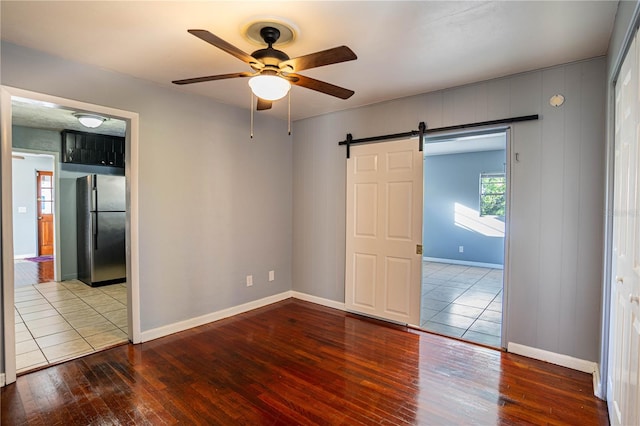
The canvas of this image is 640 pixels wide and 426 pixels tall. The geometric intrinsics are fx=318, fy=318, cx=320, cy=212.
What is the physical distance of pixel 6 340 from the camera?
2348 mm

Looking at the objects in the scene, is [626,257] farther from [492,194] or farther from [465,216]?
[465,216]

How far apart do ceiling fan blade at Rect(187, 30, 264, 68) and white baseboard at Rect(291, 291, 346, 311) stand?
311 centimetres

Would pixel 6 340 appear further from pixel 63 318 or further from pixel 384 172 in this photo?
pixel 384 172

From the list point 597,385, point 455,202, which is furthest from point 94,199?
point 455,202

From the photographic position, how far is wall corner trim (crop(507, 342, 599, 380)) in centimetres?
257

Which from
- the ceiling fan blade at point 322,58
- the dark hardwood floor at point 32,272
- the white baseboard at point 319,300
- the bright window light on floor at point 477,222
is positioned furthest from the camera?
the bright window light on floor at point 477,222

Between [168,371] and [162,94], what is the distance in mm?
2611

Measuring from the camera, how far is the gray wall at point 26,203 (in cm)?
779

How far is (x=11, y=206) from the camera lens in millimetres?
2398

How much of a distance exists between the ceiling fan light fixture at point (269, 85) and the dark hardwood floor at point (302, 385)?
2.07 meters

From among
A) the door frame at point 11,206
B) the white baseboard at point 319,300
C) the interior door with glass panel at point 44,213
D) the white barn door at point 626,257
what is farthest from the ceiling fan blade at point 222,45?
the interior door with glass panel at point 44,213

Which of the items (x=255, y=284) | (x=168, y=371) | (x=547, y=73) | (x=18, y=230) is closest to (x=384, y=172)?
(x=547, y=73)

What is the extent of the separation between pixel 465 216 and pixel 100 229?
7371 millimetres

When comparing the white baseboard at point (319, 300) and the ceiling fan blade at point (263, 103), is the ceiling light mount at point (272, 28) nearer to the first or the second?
the ceiling fan blade at point (263, 103)
